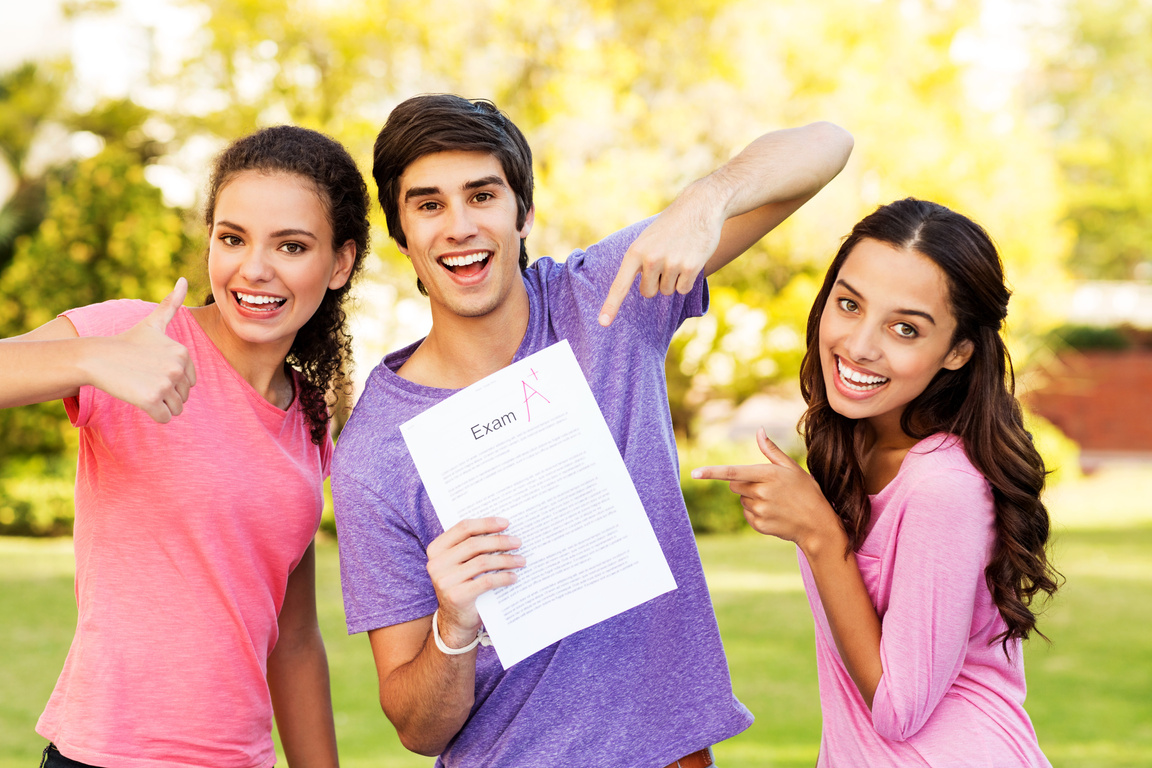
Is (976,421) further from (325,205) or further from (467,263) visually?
(325,205)

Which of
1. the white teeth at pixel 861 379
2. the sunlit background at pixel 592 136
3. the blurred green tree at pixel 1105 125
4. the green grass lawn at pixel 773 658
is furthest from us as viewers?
the blurred green tree at pixel 1105 125

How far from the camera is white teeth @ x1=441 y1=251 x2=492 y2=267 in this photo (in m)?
2.49

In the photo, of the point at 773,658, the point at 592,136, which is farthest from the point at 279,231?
the point at 592,136

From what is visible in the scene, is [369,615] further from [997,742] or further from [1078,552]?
[1078,552]

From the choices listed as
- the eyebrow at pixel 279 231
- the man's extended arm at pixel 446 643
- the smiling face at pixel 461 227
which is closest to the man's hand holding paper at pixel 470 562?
the man's extended arm at pixel 446 643

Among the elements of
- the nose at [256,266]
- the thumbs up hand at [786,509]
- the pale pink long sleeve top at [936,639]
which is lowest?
the pale pink long sleeve top at [936,639]

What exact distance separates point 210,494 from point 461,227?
32.7 inches

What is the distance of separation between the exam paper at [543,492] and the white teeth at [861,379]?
0.62 meters

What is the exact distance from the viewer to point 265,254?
248 centimetres

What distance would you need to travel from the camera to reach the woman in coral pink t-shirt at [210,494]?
229 centimetres

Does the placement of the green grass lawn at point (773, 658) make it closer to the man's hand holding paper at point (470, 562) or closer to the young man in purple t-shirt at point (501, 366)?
the young man in purple t-shirt at point (501, 366)

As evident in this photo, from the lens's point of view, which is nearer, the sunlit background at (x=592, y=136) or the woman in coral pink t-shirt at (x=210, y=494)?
the woman in coral pink t-shirt at (x=210, y=494)

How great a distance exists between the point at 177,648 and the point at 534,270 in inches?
49.3

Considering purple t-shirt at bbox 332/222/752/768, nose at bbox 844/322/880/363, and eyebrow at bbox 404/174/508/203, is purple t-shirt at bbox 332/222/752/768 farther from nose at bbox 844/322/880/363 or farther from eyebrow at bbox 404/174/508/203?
nose at bbox 844/322/880/363
